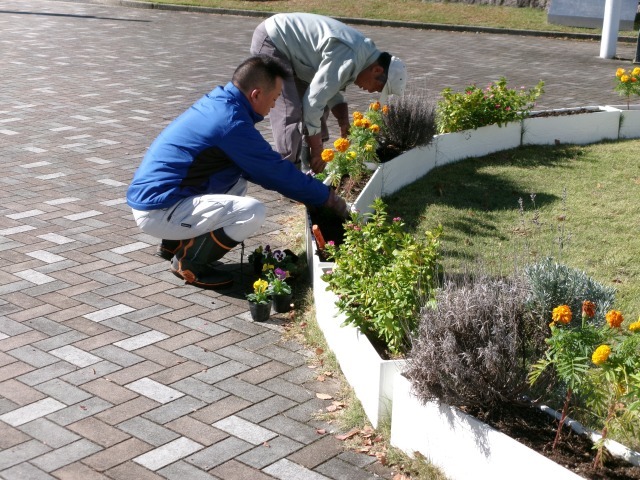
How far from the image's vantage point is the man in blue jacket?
6207 mm

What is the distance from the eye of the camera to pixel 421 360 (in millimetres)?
4242

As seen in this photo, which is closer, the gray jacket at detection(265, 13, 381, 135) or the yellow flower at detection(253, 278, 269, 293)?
the yellow flower at detection(253, 278, 269, 293)

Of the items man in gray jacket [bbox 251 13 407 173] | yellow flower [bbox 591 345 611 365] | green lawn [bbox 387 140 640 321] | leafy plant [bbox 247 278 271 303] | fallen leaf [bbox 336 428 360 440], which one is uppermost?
man in gray jacket [bbox 251 13 407 173]

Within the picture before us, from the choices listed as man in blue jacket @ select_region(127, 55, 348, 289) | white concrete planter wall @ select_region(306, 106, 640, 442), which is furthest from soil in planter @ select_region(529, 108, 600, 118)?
man in blue jacket @ select_region(127, 55, 348, 289)

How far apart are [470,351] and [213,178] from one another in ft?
8.98

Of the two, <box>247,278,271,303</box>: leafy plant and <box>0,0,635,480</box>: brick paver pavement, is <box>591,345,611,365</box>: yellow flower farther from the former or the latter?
<box>247,278,271,303</box>: leafy plant

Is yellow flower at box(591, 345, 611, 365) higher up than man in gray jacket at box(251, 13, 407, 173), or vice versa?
man in gray jacket at box(251, 13, 407, 173)

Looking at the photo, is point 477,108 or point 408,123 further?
point 477,108

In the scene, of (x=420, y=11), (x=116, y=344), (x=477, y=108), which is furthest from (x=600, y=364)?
(x=420, y=11)

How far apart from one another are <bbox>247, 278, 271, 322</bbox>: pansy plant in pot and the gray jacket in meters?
2.12

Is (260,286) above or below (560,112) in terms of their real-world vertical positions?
below

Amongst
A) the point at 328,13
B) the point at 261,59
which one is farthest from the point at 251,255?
the point at 328,13

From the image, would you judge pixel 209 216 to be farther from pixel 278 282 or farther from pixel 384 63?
pixel 384 63

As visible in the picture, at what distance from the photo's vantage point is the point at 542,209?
8203 millimetres
